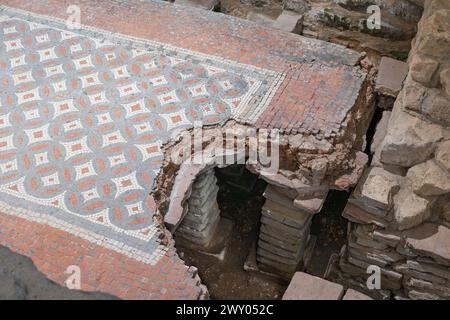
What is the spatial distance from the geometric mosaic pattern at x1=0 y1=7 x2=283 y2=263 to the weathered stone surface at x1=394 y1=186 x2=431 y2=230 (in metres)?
1.45

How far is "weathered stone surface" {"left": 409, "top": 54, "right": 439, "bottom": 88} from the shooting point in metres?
4.54

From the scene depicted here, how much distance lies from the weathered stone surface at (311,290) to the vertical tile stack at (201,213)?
1.31 metres

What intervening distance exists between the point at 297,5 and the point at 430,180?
9.34ft

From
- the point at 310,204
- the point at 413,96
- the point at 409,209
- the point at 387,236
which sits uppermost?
the point at 413,96

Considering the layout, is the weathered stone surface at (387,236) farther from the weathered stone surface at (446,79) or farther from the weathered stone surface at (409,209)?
the weathered stone surface at (446,79)

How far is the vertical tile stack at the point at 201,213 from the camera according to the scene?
16.8ft

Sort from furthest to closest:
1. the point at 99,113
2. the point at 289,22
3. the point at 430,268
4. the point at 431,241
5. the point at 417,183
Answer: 1. the point at 289,22
2. the point at 99,113
3. the point at 430,268
4. the point at 431,241
5. the point at 417,183

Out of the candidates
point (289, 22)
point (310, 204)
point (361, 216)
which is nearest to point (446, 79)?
point (361, 216)

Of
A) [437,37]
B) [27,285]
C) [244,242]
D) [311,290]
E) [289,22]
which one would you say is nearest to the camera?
[27,285]

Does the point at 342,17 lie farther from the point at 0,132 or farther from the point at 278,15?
the point at 0,132

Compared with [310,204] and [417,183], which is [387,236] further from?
[310,204]

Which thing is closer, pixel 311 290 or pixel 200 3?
pixel 311 290

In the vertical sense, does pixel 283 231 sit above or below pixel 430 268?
below

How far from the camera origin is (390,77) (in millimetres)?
5504
